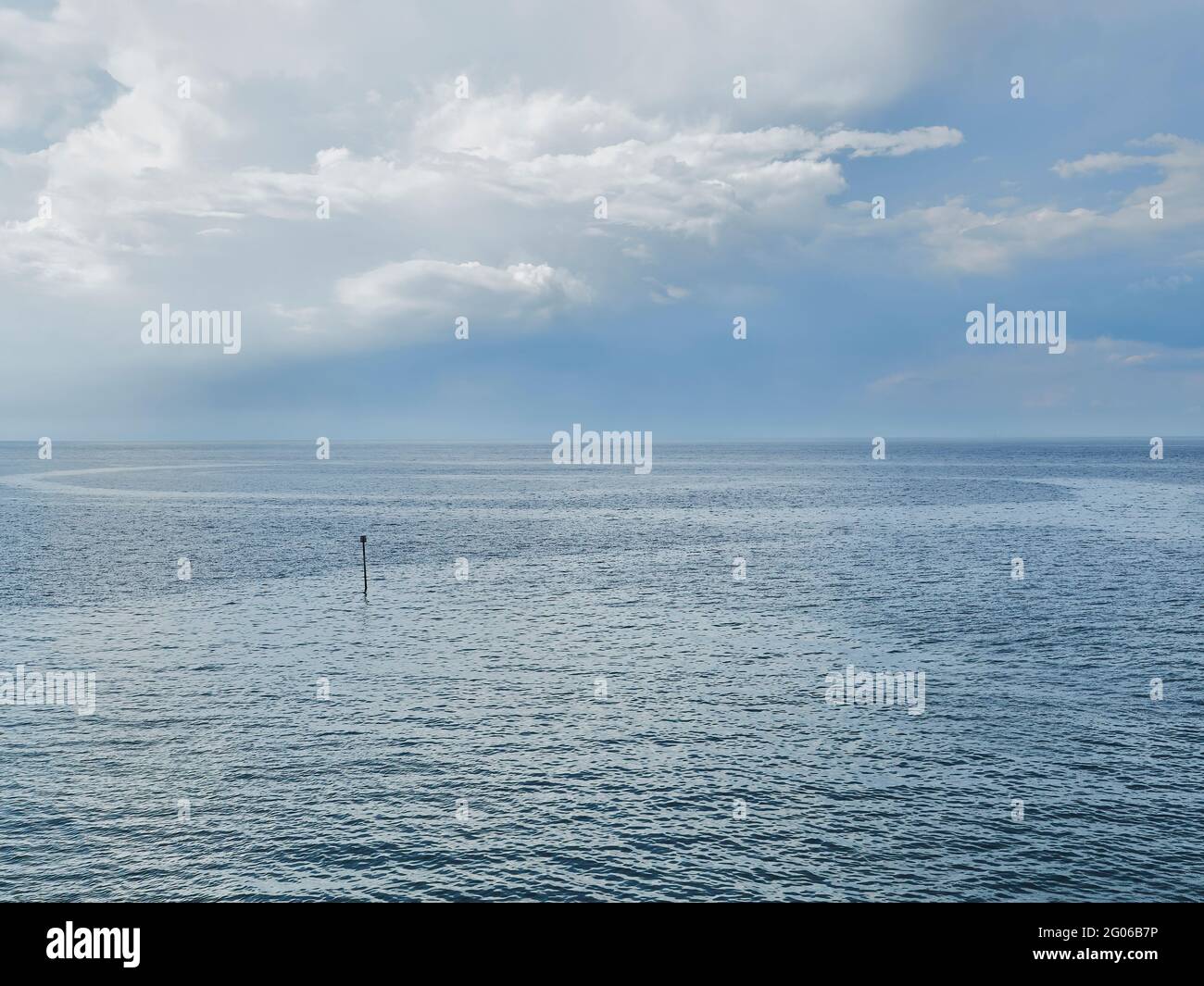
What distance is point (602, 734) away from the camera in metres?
50.6

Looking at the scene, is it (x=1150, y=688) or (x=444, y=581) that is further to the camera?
(x=444, y=581)

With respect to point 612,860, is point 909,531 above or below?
above

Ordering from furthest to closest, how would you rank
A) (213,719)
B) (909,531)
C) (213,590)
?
(909,531) < (213,590) < (213,719)

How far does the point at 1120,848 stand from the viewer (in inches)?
1437

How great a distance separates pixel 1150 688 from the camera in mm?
55938

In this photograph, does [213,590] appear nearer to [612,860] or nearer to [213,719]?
[213,719]

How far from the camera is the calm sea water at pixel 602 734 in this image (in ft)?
117

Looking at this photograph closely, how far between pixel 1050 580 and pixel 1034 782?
188 feet

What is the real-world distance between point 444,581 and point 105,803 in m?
55.8

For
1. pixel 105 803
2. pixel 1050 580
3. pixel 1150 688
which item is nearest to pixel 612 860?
pixel 105 803

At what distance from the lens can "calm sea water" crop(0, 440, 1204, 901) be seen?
35781 millimetres
